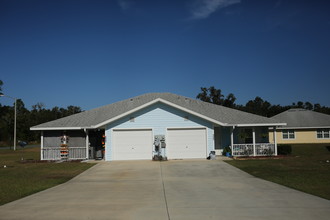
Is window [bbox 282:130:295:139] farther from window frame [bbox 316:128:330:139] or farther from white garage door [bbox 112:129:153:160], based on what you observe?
white garage door [bbox 112:129:153:160]

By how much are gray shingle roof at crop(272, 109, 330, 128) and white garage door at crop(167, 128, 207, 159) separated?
22.4m

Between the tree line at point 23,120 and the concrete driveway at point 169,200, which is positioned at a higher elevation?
the tree line at point 23,120

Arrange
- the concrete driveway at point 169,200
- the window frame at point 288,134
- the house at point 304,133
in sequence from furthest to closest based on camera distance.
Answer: the window frame at point 288,134 < the house at point 304,133 < the concrete driveway at point 169,200

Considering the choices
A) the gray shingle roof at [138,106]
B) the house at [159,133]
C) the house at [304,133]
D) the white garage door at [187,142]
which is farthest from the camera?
the house at [304,133]

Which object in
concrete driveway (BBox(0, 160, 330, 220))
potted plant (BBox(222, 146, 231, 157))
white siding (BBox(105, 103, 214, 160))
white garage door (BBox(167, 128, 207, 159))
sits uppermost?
white siding (BBox(105, 103, 214, 160))

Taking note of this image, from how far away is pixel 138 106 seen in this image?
21.4 meters

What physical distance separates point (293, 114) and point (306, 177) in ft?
109

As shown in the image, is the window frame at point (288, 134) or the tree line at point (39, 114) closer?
the window frame at point (288, 134)

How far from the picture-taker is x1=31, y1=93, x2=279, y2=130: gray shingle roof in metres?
22.8

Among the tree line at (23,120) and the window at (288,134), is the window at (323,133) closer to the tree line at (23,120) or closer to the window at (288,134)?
the window at (288,134)

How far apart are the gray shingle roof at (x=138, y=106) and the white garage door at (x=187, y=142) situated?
1499 mm

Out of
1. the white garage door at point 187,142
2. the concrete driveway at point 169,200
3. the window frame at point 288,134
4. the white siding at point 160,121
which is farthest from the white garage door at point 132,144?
the window frame at point 288,134

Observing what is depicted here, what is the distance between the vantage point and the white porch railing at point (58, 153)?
903 inches

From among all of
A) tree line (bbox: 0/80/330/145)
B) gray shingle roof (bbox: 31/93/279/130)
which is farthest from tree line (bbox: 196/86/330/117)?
gray shingle roof (bbox: 31/93/279/130)
